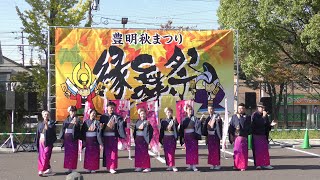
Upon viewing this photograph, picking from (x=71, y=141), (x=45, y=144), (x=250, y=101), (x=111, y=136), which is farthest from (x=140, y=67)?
(x=45, y=144)

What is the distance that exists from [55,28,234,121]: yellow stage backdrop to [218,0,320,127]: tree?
4.09m

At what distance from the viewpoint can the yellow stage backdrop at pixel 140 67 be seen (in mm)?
16875

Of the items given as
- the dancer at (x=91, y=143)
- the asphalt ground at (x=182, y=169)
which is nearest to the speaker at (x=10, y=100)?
the asphalt ground at (x=182, y=169)

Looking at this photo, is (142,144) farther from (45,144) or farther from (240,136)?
(240,136)

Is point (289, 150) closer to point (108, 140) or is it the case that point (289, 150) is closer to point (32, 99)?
point (108, 140)

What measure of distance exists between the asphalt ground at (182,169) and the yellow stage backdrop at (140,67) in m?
2.04

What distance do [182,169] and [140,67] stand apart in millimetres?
5432

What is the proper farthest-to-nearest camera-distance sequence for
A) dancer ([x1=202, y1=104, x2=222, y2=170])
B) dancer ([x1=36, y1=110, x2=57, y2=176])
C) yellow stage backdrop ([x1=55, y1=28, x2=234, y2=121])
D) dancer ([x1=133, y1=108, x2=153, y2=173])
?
yellow stage backdrop ([x1=55, y1=28, x2=234, y2=121]) → dancer ([x1=202, y1=104, x2=222, y2=170]) → dancer ([x1=133, y1=108, x2=153, y2=173]) → dancer ([x1=36, y1=110, x2=57, y2=176])

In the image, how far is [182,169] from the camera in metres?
12.7

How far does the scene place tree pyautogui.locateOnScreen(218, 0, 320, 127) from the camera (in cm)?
2021

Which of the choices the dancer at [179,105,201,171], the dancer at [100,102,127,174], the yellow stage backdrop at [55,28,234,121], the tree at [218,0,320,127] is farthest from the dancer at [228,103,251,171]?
the tree at [218,0,320,127]

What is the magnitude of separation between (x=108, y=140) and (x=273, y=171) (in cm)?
415

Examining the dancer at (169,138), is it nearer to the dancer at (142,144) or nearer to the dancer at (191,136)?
the dancer at (191,136)

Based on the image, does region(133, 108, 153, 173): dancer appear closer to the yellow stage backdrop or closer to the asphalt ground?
the asphalt ground
